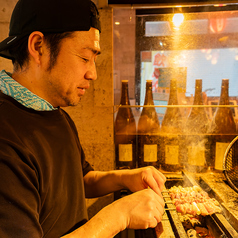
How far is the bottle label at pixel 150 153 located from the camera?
1.80 m

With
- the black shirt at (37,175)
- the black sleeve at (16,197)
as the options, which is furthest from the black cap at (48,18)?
the black sleeve at (16,197)

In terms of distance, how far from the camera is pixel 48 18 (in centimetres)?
90

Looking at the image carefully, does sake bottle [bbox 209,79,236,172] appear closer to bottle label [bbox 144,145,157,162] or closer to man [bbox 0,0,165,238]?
bottle label [bbox 144,145,157,162]

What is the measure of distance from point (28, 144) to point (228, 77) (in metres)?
1.57

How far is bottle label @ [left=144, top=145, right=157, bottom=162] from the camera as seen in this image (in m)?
1.80

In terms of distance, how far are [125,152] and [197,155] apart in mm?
572

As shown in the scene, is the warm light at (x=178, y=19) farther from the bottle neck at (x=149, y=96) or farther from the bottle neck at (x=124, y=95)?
the bottle neck at (x=124, y=95)

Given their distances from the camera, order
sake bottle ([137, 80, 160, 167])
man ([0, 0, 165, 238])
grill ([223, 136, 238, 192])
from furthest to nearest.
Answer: sake bottle ([137, 80, 160, 167])
grill ([223, 136, 238, 192])
man ([0, 0, 165, 238])

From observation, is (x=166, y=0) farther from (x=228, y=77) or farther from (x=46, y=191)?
(x=46, y=191)

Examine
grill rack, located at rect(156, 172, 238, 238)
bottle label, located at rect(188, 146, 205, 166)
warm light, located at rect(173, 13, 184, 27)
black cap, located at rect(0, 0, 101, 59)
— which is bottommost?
grill rack, located at rect(156, 172, 238, 238)

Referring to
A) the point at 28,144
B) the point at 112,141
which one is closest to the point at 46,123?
the point at 28,144

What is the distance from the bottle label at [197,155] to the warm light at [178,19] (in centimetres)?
97

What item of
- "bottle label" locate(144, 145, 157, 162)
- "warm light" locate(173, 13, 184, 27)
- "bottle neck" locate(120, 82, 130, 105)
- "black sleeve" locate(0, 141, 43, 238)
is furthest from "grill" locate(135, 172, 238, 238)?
"warm light" locate(173, 13, 184, 27)

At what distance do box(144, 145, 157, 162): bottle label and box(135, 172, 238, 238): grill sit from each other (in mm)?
204
